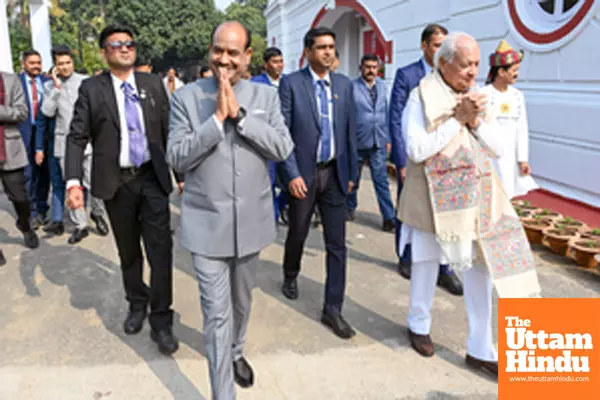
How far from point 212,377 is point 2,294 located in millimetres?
2624

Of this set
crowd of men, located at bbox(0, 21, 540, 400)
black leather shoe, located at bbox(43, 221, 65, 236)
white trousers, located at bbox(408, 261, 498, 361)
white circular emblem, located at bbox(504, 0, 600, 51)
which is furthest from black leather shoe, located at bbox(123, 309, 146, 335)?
white circular emblem, located at bbox(504, 0, 600, 51)

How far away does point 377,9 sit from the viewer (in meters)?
11.9

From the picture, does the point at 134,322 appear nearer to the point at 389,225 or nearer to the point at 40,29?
the point at 389,225

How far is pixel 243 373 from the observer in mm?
3020

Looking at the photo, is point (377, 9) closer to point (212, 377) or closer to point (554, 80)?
point (554, 80)

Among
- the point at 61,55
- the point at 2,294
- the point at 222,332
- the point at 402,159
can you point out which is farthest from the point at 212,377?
the point at 61,55

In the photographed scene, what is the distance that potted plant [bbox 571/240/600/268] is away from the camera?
4.65 metres

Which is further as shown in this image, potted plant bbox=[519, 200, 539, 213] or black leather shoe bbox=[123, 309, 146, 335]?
potted plant bbox=[519, 200, 539, 213]

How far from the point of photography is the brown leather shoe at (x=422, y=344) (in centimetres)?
329

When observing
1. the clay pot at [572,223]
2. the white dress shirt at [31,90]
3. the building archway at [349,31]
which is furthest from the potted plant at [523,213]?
the building archway at [349,31]

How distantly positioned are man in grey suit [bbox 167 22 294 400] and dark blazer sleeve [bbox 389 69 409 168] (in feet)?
5.60

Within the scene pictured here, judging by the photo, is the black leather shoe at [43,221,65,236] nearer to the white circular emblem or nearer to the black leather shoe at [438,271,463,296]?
the black leather shoe at [438,271,463,296]

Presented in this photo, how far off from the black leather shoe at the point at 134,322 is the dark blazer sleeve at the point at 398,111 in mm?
2264

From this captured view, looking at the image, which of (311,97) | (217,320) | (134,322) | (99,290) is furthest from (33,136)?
(217,320)
